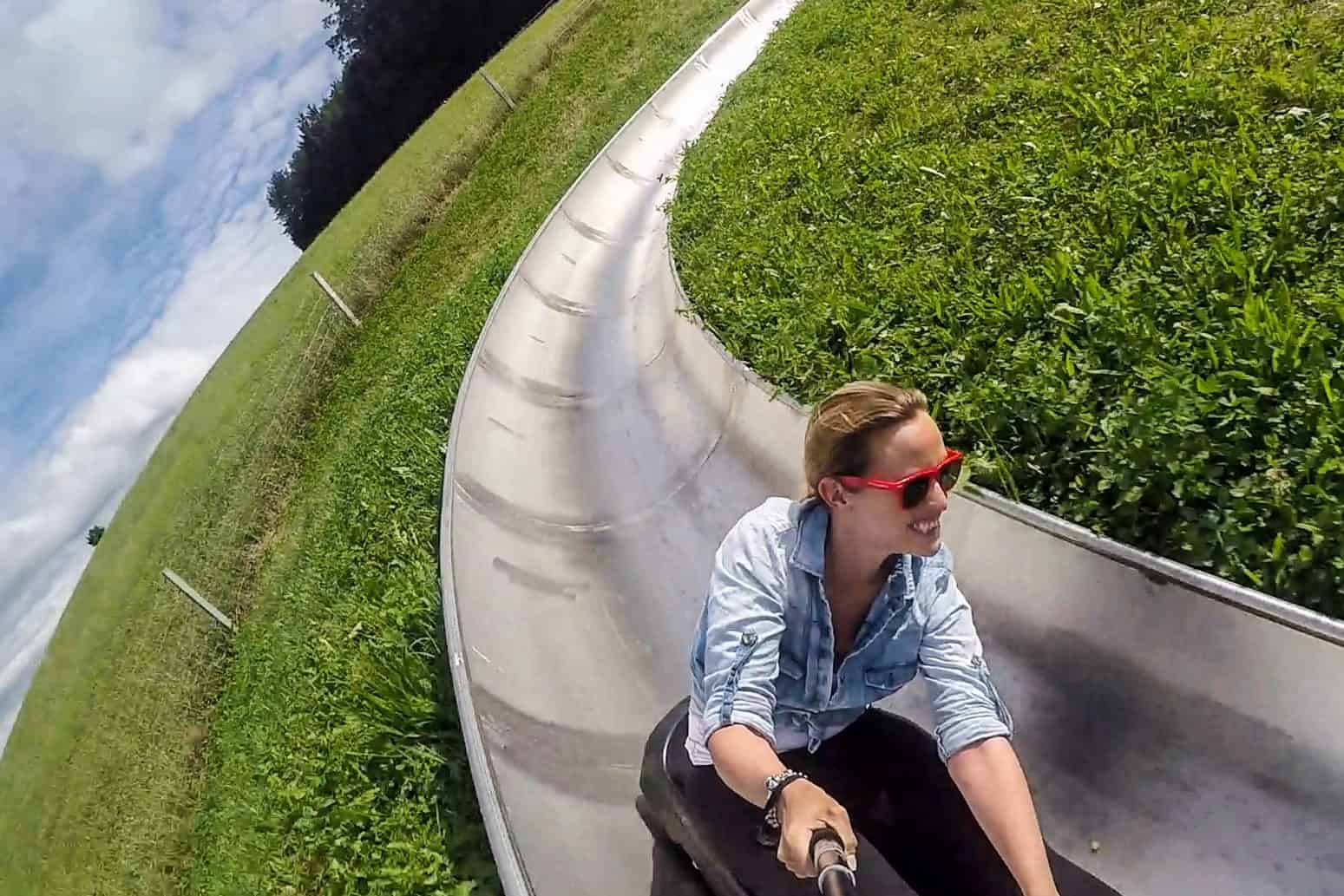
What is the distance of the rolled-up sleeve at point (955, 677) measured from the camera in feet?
9.16

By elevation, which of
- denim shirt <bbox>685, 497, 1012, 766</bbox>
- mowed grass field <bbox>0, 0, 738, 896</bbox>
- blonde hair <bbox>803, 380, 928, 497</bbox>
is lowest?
mowed grass field <bbox>0, 0, 738, 896</bbox>

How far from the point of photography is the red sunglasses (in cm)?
266

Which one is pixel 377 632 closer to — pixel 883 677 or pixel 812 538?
pixel 883 677

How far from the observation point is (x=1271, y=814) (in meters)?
3.44

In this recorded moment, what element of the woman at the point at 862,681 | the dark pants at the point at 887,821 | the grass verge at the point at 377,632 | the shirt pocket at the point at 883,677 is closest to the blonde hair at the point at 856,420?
the woman at the point at 862,681

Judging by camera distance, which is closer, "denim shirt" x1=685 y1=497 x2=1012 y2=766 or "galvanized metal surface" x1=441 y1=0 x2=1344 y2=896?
"denim shirt" x1=685 y1=497 x2=1012 y2=766

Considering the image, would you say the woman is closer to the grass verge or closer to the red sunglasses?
the red sunglasses

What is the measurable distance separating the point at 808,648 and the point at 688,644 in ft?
8.96

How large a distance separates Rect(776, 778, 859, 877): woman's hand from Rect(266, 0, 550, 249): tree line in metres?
37.6

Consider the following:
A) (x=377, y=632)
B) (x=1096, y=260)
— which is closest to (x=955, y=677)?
(x=1096, y=260)

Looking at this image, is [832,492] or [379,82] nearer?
[832,492]

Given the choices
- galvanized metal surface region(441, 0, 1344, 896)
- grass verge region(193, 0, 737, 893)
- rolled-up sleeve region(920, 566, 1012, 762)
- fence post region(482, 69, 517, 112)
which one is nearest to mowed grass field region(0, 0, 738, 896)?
grass verge region(193, 0, 737, 893)

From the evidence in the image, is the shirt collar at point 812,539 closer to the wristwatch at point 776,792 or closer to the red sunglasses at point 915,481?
the red sunglasses at point 915,481

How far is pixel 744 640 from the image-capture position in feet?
9.19
